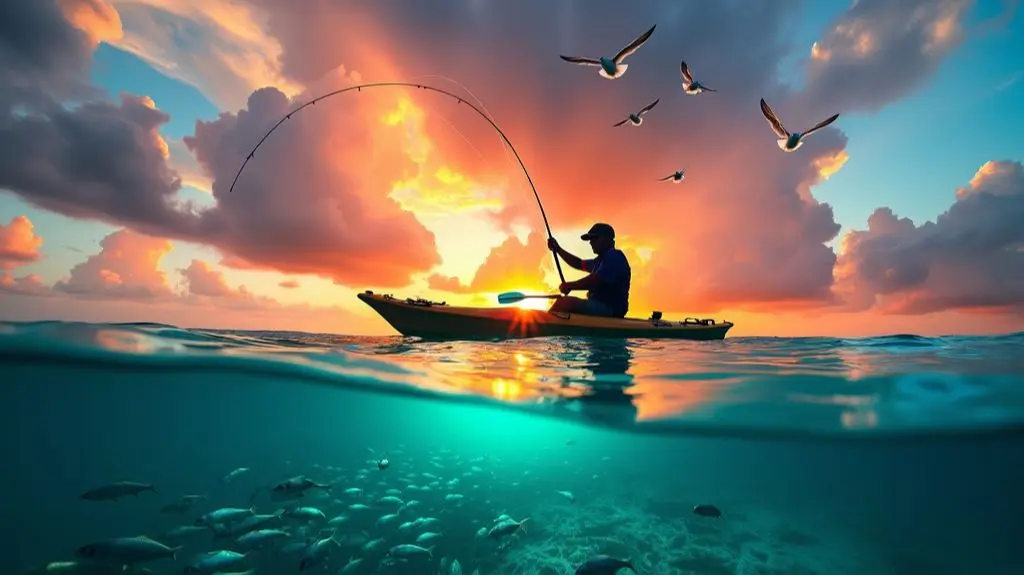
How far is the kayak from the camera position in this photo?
451 inches

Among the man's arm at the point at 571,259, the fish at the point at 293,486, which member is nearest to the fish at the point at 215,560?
the fish at the point at 293,486

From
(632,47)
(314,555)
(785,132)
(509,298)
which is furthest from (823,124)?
(314,555)

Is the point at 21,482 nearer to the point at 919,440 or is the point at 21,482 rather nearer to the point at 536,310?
the point at 536,310

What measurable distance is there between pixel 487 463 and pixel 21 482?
42501 mm

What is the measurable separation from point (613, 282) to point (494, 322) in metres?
3.39

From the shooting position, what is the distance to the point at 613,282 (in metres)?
11.8

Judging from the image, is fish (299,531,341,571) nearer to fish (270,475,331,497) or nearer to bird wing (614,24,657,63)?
fish (270,475,331,497)

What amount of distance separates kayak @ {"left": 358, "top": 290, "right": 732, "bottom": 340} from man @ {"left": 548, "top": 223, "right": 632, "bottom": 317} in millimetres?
308

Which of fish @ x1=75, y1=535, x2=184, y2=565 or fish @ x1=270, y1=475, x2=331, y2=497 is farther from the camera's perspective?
fish @ x1=270, y1=475, x2=331, y2=497

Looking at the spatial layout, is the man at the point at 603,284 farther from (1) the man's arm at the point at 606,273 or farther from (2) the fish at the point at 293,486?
(2) the fish at the point at 293,486

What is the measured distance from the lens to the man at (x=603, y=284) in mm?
11664

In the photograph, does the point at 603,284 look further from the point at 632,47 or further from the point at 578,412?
the point at 632,47

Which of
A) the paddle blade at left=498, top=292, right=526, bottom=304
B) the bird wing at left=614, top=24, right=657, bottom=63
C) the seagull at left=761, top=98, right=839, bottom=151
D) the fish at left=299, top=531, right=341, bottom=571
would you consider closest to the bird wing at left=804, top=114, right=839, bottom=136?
the seagull at left=761, top=98, right=839, bottom=151

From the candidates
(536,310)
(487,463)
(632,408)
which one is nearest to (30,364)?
(536,310)
